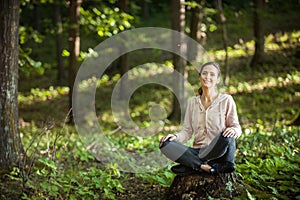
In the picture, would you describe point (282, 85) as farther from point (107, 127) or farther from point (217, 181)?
point (217, 181)

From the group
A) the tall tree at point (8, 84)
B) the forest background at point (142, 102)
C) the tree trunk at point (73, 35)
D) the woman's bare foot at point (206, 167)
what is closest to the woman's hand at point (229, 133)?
the woman's bare foot at point (206, 167)

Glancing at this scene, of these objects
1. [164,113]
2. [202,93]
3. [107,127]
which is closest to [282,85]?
[164,113]

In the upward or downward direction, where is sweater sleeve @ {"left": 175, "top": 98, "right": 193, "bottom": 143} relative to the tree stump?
upward

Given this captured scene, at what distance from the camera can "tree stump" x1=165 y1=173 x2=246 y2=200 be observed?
491cm

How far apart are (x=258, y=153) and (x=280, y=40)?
50.8 feet

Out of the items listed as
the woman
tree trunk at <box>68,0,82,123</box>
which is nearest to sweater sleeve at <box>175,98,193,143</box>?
the woman

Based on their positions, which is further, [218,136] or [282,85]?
[282,85]

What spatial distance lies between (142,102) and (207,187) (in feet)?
37.4

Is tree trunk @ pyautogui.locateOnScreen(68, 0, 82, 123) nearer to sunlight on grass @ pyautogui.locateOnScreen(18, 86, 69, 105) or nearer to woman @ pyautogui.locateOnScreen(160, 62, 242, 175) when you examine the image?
sunlight on grass @ pyautogui.locateOnScreen(18, 86, 69, 105)

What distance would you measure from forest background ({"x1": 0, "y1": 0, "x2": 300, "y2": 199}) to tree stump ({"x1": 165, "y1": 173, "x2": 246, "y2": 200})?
0.25m

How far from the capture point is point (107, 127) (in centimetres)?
1384

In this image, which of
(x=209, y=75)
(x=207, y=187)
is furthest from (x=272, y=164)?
(x=209, y=75)

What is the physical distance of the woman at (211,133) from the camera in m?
4.81

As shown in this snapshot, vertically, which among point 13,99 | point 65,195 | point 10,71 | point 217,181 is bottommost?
point 65,195
